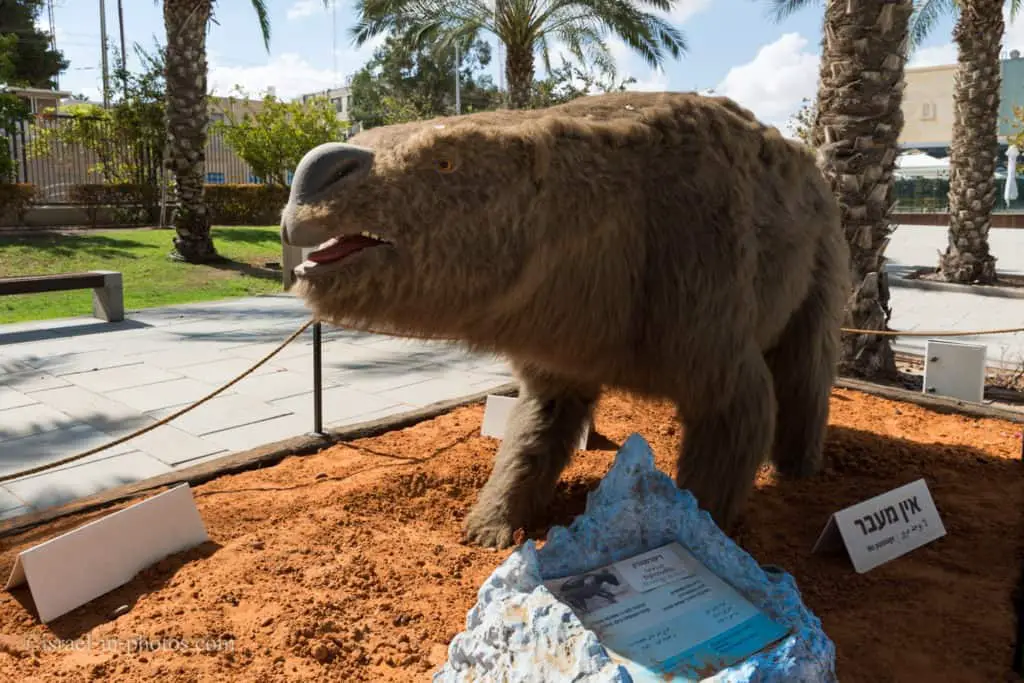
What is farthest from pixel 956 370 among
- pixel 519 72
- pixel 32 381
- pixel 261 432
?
pixel 519 72

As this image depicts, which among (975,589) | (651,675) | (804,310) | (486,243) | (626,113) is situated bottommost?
(975,589)

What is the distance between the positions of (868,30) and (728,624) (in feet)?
18.3

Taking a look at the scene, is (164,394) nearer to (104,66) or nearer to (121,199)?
(121,199)

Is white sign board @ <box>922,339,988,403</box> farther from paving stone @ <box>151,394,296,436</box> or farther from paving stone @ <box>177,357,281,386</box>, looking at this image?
paving stone @ <box>177,357,281,386</box>

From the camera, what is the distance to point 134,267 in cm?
1327

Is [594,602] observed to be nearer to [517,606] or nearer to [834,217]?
[517,606]

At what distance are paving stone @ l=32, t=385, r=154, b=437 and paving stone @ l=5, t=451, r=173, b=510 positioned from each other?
0.65 m

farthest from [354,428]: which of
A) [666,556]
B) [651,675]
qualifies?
[651,675]

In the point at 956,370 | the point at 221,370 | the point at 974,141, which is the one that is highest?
the point at 974,141

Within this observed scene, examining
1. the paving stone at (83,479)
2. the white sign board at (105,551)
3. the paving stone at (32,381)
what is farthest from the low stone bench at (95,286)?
the white sign board at (105,551)

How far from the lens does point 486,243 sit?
2195mm

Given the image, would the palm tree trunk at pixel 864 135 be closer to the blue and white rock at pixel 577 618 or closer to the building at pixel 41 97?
the blue and white rock at pixel 577 618

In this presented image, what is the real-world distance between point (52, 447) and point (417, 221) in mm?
3883

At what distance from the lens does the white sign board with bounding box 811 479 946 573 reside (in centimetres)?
315
